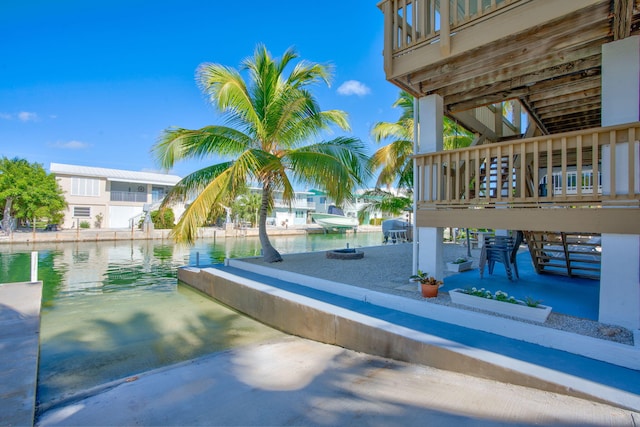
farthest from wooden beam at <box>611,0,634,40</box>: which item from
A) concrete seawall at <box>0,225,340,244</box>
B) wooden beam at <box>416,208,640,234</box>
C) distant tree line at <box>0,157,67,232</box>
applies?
distant tree line at <box>0,157,67,232</box>

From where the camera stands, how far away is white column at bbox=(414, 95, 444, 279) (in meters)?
5.21

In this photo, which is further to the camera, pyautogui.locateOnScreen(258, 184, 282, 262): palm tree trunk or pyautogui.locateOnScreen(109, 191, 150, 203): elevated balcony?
pyautogui.locateOnScreen(109, 191, 150, 203): elevated balcony

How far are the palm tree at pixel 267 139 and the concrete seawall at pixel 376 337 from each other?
263 cm

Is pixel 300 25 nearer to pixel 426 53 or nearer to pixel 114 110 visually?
pixel 426 53

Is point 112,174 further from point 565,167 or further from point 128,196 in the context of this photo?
point 565,167

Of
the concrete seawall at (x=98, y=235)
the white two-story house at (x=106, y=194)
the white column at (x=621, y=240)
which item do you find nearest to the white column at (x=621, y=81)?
the white column at (x=621, y=240)

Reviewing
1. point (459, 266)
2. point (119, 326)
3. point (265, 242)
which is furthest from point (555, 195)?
point (119, 326)

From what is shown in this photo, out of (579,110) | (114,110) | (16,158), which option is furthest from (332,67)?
(16,158)

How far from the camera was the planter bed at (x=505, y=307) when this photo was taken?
3.78 metres

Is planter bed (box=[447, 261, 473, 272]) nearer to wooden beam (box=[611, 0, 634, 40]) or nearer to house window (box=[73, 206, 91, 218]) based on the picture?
wooden beam (box=[611, 0, 634, 40])

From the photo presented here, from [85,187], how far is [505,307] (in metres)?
31.4

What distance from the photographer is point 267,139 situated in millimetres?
8734

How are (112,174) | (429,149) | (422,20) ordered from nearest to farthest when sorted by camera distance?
1. (422,20)
2. (429,149)
3. (112,174)

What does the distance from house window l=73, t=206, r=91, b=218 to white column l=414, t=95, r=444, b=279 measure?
29720mm
